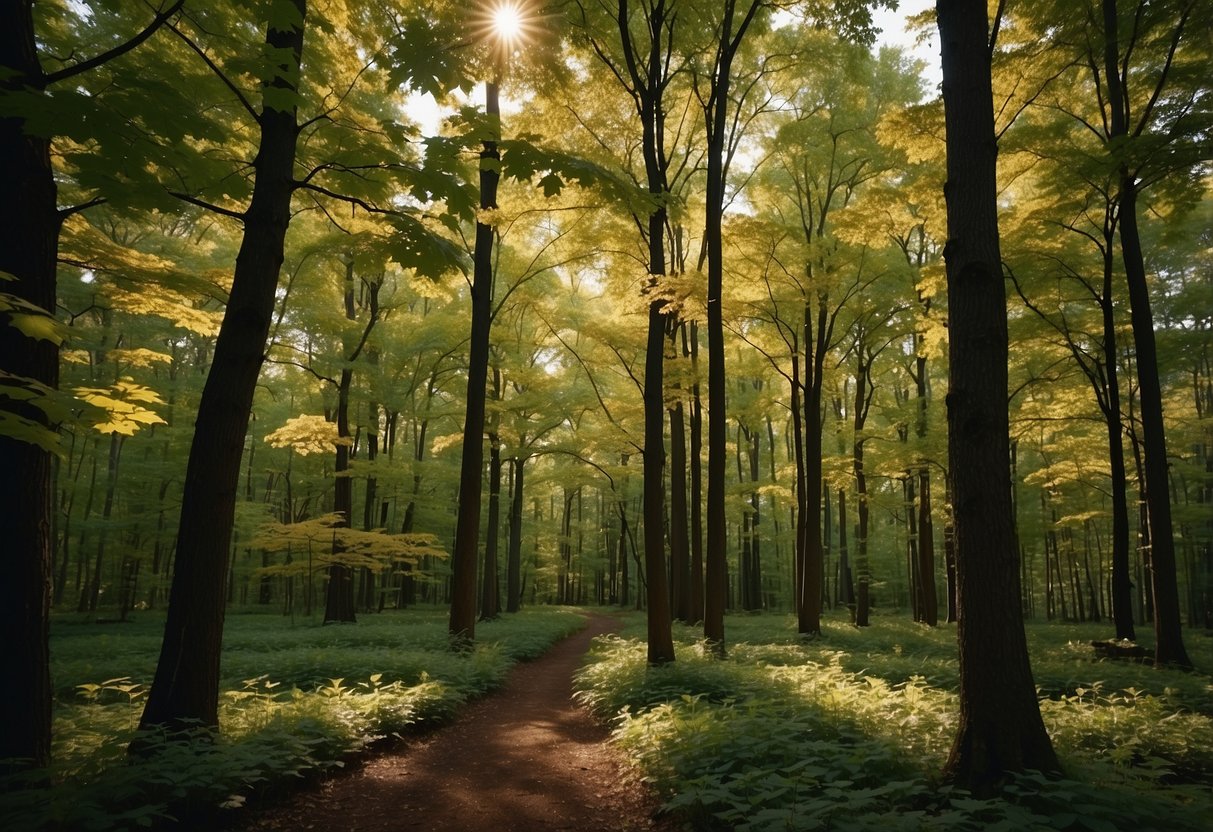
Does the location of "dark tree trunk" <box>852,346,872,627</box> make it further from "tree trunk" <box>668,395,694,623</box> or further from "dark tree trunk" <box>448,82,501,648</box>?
"dark tree trunk" <box>448,82,501,648</box>

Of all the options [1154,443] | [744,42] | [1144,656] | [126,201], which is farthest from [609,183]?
[1144,656]

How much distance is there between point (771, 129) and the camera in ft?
53.8

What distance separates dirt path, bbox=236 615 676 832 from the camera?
14.8ft

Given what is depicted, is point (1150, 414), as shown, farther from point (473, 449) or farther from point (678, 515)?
point (473, 449)

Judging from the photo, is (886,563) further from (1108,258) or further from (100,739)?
(100,739)

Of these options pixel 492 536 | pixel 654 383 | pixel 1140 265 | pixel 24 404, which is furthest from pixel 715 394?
pixel 492 536

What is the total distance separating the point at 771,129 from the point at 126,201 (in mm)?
15843

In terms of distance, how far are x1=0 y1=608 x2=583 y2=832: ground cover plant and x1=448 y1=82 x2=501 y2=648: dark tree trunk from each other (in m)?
0.86

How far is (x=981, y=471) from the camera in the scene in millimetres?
4172

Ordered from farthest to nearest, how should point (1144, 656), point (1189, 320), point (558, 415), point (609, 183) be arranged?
point (1189, 320) → point (558, 415) → point (1144, 656) → point (609, 183)

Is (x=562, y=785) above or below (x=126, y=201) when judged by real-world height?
below

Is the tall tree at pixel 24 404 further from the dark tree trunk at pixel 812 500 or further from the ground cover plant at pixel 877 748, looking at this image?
the dark tree trunk at pixel 812 500

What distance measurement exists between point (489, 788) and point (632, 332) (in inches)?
409

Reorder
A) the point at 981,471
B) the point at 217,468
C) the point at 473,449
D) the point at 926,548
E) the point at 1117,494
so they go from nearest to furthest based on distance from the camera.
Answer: the point at 981,471 → the point at 217,468 → the point at 1117,494 → the point at 473,449 → the point at 926,548
